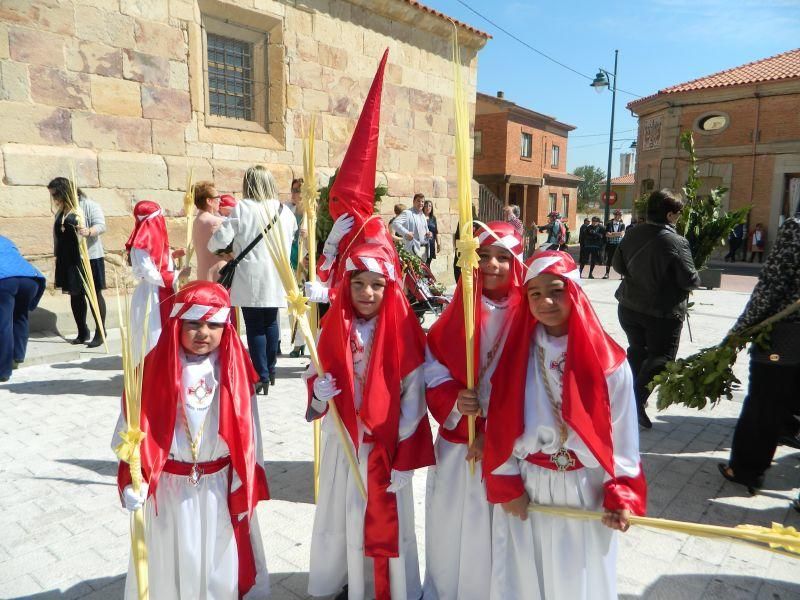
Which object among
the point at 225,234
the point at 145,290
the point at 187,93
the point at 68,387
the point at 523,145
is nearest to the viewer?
the point at 225,234

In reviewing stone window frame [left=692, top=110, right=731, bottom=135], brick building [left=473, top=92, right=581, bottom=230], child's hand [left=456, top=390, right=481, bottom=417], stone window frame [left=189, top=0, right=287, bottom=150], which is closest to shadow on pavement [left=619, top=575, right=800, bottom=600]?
child's hand [left=456, top=390, right=481, bottom=417]

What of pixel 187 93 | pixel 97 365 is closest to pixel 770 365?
pixel 97 365

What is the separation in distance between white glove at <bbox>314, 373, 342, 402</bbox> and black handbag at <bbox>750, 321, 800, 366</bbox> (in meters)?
2.70

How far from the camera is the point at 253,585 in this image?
2.40 m

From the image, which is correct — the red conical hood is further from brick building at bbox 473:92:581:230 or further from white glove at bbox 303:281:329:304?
brick building at bbox 473:92:581:230

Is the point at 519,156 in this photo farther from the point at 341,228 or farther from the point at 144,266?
the point at 341,228

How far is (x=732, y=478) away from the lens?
3.73 metres

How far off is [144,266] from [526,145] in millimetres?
30115

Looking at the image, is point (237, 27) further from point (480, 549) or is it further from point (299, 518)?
point (480, 549)

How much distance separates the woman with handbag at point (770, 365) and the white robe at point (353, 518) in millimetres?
2374

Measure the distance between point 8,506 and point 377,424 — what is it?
8.50 ft

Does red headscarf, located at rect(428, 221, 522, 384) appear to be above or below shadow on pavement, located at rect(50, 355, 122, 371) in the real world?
above

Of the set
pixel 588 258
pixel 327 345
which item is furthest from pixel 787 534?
pixel 588 258

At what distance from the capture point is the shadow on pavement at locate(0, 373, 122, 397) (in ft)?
17.5
